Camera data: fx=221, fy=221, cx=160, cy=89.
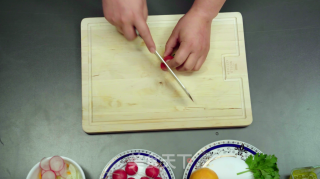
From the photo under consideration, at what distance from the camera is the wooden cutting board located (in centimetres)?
103

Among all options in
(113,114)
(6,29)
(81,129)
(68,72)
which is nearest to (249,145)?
(113,114)

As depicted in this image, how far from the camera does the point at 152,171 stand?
0.95 metres

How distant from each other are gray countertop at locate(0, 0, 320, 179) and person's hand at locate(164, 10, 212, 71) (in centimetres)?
22

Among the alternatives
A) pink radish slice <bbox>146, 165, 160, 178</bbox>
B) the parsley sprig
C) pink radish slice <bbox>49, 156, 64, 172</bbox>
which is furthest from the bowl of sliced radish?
the parsley sprig

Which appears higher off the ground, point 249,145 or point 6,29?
point 6,29

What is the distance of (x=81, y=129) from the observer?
1.07m

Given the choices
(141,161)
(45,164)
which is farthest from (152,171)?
(45,164)

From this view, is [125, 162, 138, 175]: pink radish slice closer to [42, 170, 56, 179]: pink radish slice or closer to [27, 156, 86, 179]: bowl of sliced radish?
[27, 156, 86, 179]: bowl of sliced radish

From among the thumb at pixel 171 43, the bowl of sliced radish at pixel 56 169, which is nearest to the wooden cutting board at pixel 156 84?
the thumb at pixel 171 43

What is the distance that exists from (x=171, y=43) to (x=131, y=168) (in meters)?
0.58

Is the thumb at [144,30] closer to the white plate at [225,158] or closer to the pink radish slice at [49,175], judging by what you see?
the white plate at [225,158]

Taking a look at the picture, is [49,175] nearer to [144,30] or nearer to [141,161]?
[141,161]

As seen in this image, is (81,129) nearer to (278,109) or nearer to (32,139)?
(32,139)

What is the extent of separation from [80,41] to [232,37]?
778 mm
